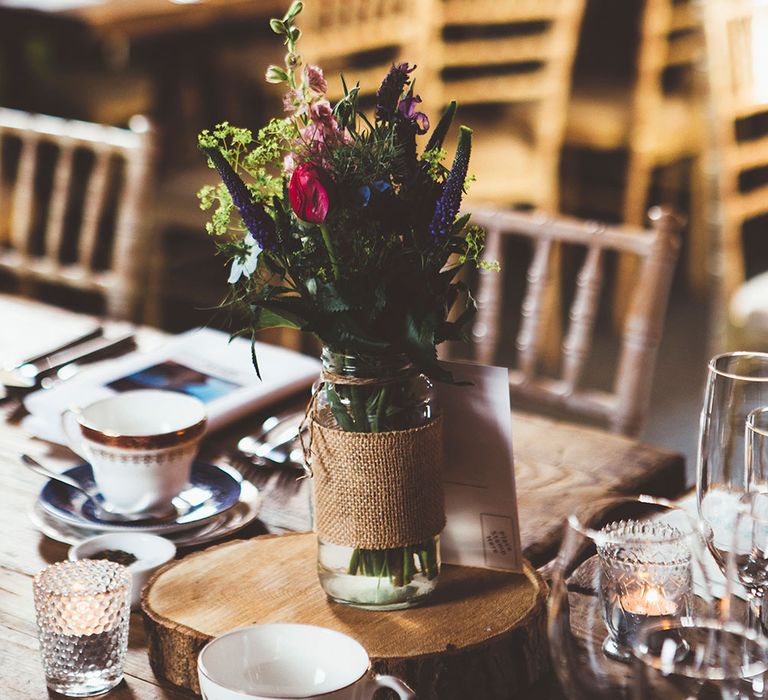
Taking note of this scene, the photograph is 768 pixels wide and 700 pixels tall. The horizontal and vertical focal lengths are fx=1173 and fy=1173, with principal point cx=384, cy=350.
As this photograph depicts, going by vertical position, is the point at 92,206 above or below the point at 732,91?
below

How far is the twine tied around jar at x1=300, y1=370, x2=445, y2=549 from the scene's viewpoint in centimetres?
77

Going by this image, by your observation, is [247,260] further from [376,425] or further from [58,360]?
[58,360]

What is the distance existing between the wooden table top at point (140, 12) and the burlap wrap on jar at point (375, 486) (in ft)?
8.35

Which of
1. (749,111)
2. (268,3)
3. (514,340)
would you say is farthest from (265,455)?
(268,3)

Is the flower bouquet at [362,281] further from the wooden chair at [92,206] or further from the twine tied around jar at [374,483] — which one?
the wooden chair at [92,206]

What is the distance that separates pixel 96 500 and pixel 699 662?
0.58m

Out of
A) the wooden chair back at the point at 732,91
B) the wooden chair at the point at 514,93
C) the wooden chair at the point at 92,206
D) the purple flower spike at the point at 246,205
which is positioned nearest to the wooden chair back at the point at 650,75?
the wooden chair at the point at 514,93

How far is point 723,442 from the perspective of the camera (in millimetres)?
803

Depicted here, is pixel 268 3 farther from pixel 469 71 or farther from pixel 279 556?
pixel 279 556

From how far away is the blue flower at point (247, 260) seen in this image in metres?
0.75

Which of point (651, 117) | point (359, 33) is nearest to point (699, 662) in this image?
point (359, 33)

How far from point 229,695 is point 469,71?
392 centimetres

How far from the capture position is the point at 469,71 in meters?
4.32

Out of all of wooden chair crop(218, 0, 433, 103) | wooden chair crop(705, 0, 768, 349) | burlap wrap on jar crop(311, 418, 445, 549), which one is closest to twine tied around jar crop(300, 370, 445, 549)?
burlap wrap on jar crop(311, 418, 445, 549)
